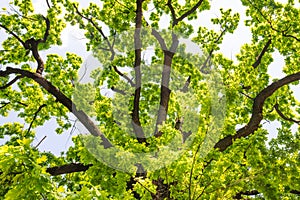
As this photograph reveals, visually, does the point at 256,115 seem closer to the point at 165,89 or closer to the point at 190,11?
the point at 165,89

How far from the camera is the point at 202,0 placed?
1265 cm

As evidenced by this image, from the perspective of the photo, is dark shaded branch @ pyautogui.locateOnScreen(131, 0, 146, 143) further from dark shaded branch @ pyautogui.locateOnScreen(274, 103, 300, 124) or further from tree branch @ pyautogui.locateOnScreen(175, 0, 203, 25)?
dark shaded branch @ pyautogui.locateOnScreen(274, 103, 300, 124)

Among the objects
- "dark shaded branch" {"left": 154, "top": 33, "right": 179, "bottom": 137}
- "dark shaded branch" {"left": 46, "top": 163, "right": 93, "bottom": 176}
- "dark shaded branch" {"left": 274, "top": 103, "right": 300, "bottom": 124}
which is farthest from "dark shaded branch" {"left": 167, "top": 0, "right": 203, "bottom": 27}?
"dark shaded branch" {"left": 46, "top": 163, "right": 93, "bottom": 176}

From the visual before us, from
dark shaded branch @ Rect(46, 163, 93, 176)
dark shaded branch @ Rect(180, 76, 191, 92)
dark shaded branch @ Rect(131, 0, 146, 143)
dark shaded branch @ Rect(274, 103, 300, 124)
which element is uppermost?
dark shaded branch @ Rect(274, 103, 300, 124)

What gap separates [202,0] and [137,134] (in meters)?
5.49

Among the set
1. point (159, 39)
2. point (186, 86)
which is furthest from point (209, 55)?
point (159, 39)

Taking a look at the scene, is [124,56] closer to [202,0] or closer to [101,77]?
[101,77]

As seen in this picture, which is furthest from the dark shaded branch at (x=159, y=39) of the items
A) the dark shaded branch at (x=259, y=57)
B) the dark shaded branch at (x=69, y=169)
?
the dark shaded branch at (x=69, y=169)

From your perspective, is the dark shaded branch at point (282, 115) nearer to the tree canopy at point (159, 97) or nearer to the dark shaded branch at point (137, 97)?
the tree canopy at point (159, 97)

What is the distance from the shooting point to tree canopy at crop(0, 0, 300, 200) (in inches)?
312

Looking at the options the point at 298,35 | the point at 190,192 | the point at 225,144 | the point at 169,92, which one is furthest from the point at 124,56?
the point at 190,192

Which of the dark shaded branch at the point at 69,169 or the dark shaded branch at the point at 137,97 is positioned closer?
the dark shaded branch at the point at 137,97

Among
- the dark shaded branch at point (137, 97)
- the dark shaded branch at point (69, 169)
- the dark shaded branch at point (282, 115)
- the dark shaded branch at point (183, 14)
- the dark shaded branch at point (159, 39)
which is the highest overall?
the dark shaded branch at point (183, 14)

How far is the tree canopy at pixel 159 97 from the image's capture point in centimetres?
793
